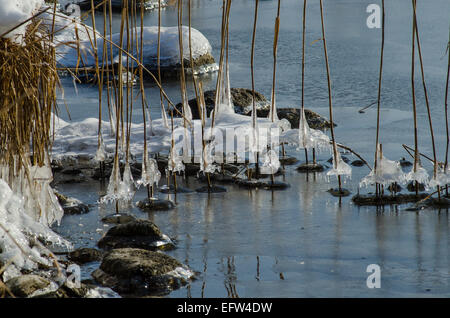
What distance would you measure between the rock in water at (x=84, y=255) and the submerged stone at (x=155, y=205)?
2.37ft

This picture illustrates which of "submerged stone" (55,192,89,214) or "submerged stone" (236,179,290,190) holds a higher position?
"submerged stone" (236,179,290,190)

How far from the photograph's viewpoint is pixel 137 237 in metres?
3.03

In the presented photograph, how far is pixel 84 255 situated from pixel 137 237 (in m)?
0.29

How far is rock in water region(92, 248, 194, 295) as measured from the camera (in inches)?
99.7

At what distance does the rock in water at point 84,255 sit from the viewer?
2.79 m

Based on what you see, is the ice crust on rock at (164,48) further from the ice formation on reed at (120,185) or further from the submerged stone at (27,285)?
the submerged stone at (27,285)

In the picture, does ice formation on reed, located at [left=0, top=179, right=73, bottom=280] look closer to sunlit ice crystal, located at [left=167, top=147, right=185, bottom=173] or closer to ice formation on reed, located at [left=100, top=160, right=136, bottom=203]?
ice formation on reed, located at [left=100, top=160, right=136, bottom=203]

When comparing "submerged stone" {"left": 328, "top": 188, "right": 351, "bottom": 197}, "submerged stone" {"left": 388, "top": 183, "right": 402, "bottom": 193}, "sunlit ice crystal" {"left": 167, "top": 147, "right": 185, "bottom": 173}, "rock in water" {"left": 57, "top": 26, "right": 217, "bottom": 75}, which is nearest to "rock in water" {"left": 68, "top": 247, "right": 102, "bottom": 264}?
"sunlit ice crystal" {"left": 167, "top": 147, "right": 185, "bottom": 173}

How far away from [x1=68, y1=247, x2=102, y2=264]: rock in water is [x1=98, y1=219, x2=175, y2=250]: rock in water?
0.14 metres

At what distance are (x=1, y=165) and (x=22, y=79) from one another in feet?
1.19

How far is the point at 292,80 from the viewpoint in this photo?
7.12m
